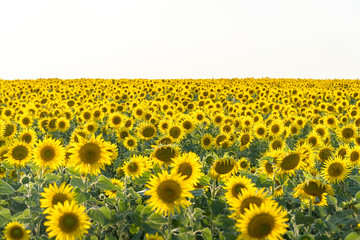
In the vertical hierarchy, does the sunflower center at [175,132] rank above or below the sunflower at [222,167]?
above

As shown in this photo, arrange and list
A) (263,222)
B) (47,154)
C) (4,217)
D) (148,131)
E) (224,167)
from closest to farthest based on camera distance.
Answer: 1. (263,222)
2. (4,217)
3. (224,167)
4. (47,154)
5. (148,131)

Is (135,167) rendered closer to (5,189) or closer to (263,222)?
(5,189)

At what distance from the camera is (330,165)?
15.5 ft

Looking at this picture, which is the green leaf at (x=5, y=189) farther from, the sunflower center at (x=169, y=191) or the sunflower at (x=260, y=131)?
the sunflower at (x=260, y=131)

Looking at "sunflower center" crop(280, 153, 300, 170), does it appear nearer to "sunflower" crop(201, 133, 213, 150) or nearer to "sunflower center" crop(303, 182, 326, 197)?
"sunflower center" crop(303, 182, 326, 197)

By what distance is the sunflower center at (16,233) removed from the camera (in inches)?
121

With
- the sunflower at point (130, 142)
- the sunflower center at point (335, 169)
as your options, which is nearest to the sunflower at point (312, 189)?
the sunflower center at point (335, 169)

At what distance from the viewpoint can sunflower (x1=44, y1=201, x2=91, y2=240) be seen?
2.69 meters

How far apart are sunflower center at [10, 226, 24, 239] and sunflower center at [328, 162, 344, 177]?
148 inches

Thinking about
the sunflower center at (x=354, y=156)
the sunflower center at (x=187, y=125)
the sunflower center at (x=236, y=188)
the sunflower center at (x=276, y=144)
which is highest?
the sunflower center at (x=187, y=125)

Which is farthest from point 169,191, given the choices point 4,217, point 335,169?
point 335,169

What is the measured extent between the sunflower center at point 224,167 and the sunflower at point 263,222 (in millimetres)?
1214

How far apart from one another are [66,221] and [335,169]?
351cm

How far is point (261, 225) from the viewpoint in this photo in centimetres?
241
